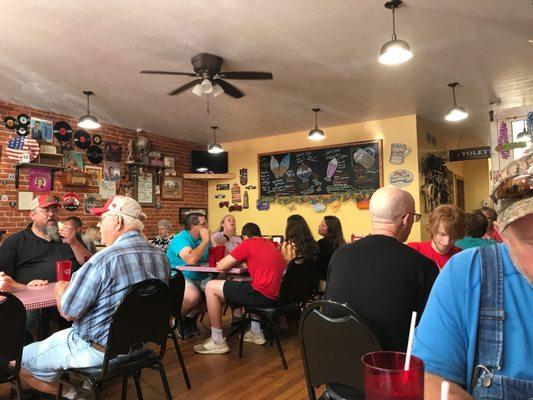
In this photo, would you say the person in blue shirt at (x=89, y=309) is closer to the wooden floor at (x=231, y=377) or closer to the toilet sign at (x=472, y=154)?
the wooden floor at (x=231, y=377)

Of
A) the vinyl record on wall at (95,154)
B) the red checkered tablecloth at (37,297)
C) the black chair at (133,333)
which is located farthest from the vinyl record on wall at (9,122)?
the black chair at (133,333)

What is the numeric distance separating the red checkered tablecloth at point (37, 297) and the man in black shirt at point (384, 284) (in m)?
1.63

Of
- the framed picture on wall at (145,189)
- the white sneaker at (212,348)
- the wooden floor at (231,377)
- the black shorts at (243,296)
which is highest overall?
the framed picture on wall at (145,189)

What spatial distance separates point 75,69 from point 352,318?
4.11 meters

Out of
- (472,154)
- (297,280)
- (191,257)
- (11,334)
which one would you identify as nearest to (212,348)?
(191,257)

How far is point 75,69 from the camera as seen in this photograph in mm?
4426

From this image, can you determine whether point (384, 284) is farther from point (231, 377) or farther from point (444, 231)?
point (231, 377)

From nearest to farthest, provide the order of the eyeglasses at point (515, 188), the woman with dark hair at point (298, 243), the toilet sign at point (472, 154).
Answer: the eyeglasses at point (515, 188) < the woman with dark hair at point (298, 243) < the toilet sign at point (472, 154)

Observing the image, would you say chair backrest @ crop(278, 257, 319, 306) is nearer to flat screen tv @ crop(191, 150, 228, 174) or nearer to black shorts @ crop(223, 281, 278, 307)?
black shorts @ crop(223, 281, 278, 307)

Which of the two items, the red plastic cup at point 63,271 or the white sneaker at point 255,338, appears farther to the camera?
the white sneaker at point 255,338

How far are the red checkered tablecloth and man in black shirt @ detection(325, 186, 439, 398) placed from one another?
5.36 ft

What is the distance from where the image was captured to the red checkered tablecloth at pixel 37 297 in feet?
7.70

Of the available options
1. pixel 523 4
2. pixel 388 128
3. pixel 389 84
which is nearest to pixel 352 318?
pixel 523 4

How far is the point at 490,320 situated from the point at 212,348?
10.8ft
